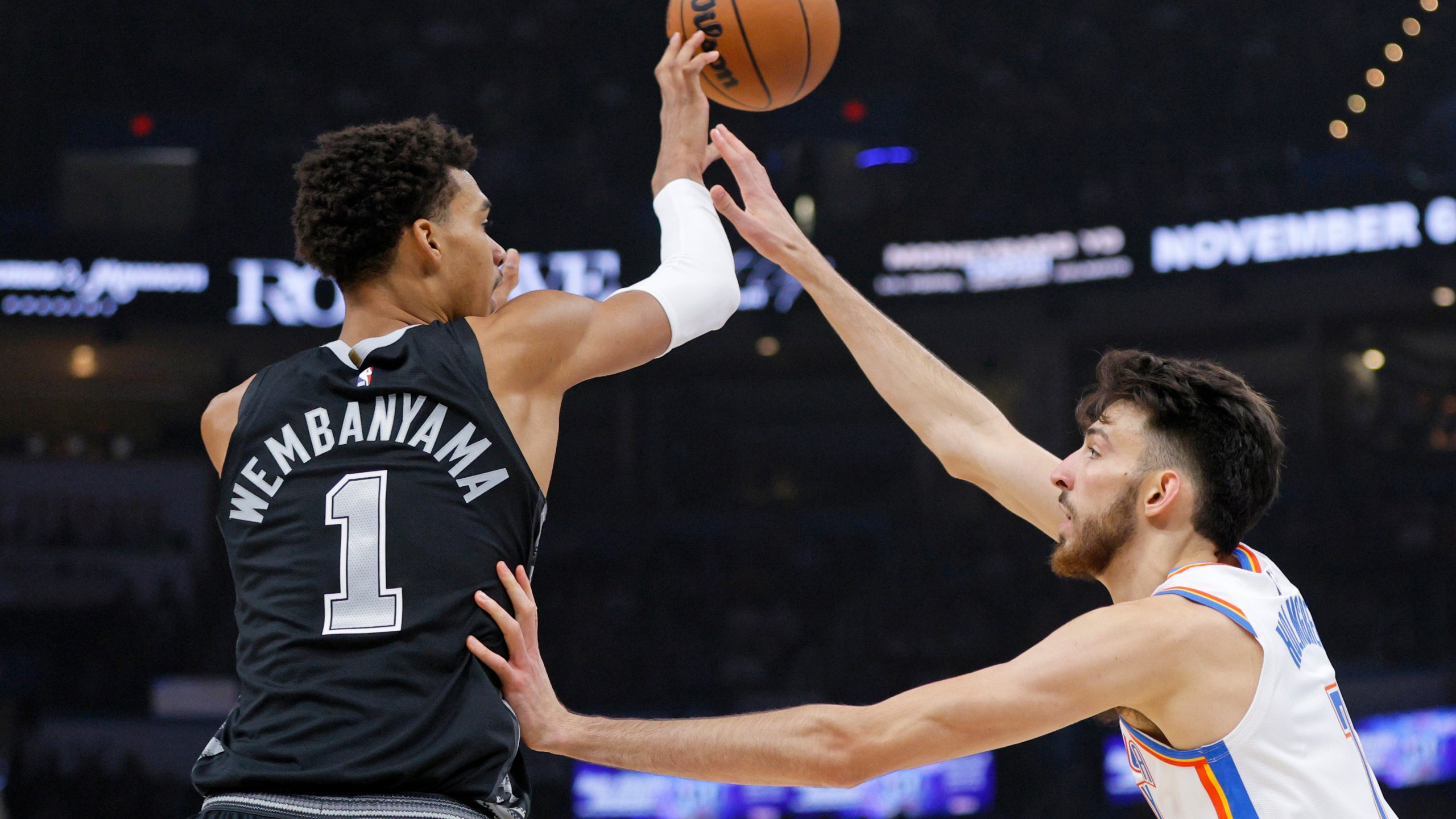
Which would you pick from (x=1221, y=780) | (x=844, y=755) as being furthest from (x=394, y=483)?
(x=1221, y=780)

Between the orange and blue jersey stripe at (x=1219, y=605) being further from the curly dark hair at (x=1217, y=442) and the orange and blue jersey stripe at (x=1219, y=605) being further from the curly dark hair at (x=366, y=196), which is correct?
the curly dark hair at (x=366, y=196)

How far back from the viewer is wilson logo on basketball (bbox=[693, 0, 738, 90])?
2895 millimetres

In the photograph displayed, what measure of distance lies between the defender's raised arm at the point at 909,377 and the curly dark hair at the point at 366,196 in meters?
0.88

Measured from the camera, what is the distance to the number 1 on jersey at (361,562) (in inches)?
70.5

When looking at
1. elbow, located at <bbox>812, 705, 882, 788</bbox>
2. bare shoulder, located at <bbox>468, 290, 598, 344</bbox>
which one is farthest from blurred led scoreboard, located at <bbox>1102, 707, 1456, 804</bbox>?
bare shoulder, located at <bbox>468, 290, 598, 344</bbox>

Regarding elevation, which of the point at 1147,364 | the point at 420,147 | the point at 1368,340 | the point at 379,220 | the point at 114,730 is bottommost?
the point at 114,730

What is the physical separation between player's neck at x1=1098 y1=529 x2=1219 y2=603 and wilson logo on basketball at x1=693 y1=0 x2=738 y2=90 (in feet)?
4.77

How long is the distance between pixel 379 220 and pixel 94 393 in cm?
1228

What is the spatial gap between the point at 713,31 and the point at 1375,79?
11575 mm

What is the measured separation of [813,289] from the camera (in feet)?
9.75

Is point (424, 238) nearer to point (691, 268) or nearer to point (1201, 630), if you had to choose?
point (691, 268)

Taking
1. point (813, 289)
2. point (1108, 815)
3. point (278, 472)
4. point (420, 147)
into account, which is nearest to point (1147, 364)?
point (813, 289)

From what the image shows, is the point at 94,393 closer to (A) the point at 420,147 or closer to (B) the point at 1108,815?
(B) the point at 1108,815

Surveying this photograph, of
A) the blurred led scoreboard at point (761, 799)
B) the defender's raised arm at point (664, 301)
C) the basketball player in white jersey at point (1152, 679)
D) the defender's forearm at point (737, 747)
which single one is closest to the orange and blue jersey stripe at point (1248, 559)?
the basketball player in white jersey at point (1152, 679)
